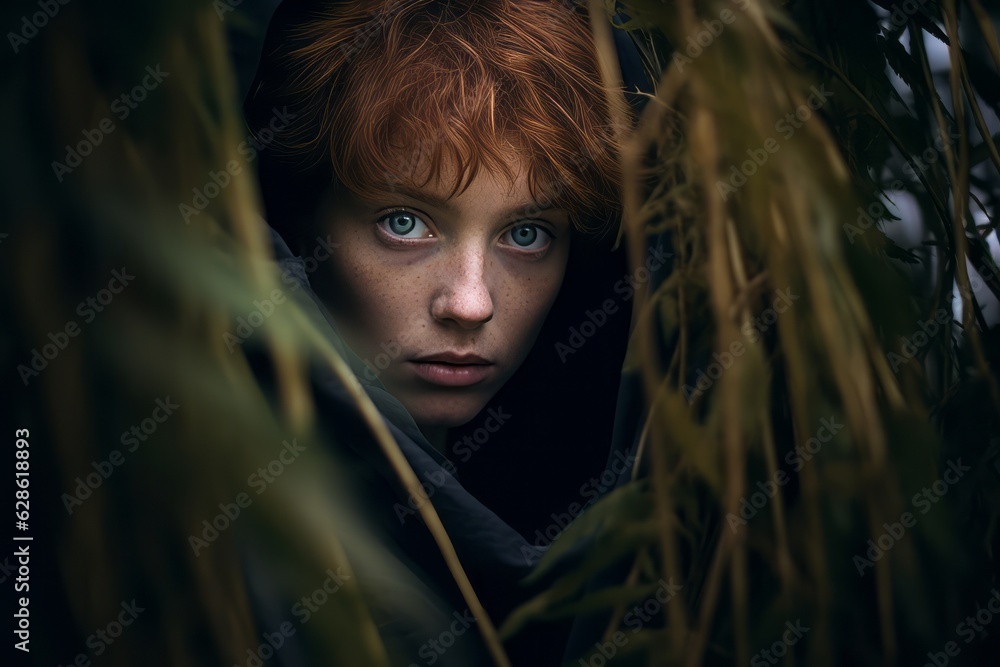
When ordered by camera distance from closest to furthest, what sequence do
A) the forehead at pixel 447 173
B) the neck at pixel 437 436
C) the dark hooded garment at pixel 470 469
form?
the dark hooded garment at pixel 470 469
the forehead at pixel 447 173
the neck at pixel 437 436

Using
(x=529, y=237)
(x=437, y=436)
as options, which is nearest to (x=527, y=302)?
(x=529, y=237)

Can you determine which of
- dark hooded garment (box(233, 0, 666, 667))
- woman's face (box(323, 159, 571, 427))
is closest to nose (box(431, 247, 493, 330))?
woman's face (box(323, 159, 571, 427))

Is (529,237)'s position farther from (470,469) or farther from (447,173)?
(470,469)

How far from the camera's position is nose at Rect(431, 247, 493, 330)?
2.42 feet

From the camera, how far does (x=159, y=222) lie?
39cm

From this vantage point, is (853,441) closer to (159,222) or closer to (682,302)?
(682,302)

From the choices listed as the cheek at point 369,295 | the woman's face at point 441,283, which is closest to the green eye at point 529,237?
the woman's face at point 441,283

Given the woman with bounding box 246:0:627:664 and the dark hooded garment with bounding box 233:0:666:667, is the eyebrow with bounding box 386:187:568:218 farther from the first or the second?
the dark hooded garment with bounding box 233:0:666:667

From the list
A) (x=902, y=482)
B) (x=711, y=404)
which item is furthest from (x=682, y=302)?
(x=902, y=482)

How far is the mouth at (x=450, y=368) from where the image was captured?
778 millimetres

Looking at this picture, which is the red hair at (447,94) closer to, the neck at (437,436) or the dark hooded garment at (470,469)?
the dark hooded garment at (470,469)

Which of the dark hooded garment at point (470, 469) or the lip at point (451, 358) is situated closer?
the dark hooded garment at point (470, 469)

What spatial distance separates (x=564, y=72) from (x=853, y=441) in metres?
0.44

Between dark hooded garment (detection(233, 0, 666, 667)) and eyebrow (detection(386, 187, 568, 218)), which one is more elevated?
eyebrow (detection(386, 187, 568, 218))
